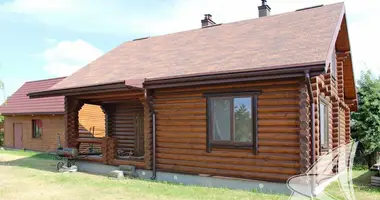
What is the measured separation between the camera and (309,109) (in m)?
8.15

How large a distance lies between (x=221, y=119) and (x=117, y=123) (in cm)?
704

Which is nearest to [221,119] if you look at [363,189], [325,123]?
[325,123]

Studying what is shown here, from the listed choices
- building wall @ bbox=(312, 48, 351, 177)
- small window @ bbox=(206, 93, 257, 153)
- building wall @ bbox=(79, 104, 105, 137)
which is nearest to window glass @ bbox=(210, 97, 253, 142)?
small window @ bbox=(206, 93, 257, 153)

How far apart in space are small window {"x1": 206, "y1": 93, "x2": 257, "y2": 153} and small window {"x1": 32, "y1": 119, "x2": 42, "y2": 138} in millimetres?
16954

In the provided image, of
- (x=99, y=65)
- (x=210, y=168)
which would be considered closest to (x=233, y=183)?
(x=210, y=168)

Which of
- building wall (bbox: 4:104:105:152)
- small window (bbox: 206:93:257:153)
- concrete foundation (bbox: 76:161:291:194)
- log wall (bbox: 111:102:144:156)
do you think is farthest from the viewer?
building wall (bbox: 4:104:105:152)

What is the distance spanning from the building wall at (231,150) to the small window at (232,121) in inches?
6.6

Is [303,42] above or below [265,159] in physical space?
above

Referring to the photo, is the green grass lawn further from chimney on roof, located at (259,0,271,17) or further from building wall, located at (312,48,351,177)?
chimney on roof, located at (259,0,271,17)

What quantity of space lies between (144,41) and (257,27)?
19.6 feet

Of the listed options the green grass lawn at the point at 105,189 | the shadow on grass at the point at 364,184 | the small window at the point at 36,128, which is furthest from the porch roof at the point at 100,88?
the small window at the point at 36,128

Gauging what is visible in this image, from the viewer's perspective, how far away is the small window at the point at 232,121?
8750 millimetres

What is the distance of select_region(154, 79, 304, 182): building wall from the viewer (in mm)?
8250

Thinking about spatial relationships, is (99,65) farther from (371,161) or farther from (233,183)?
(371,161)
